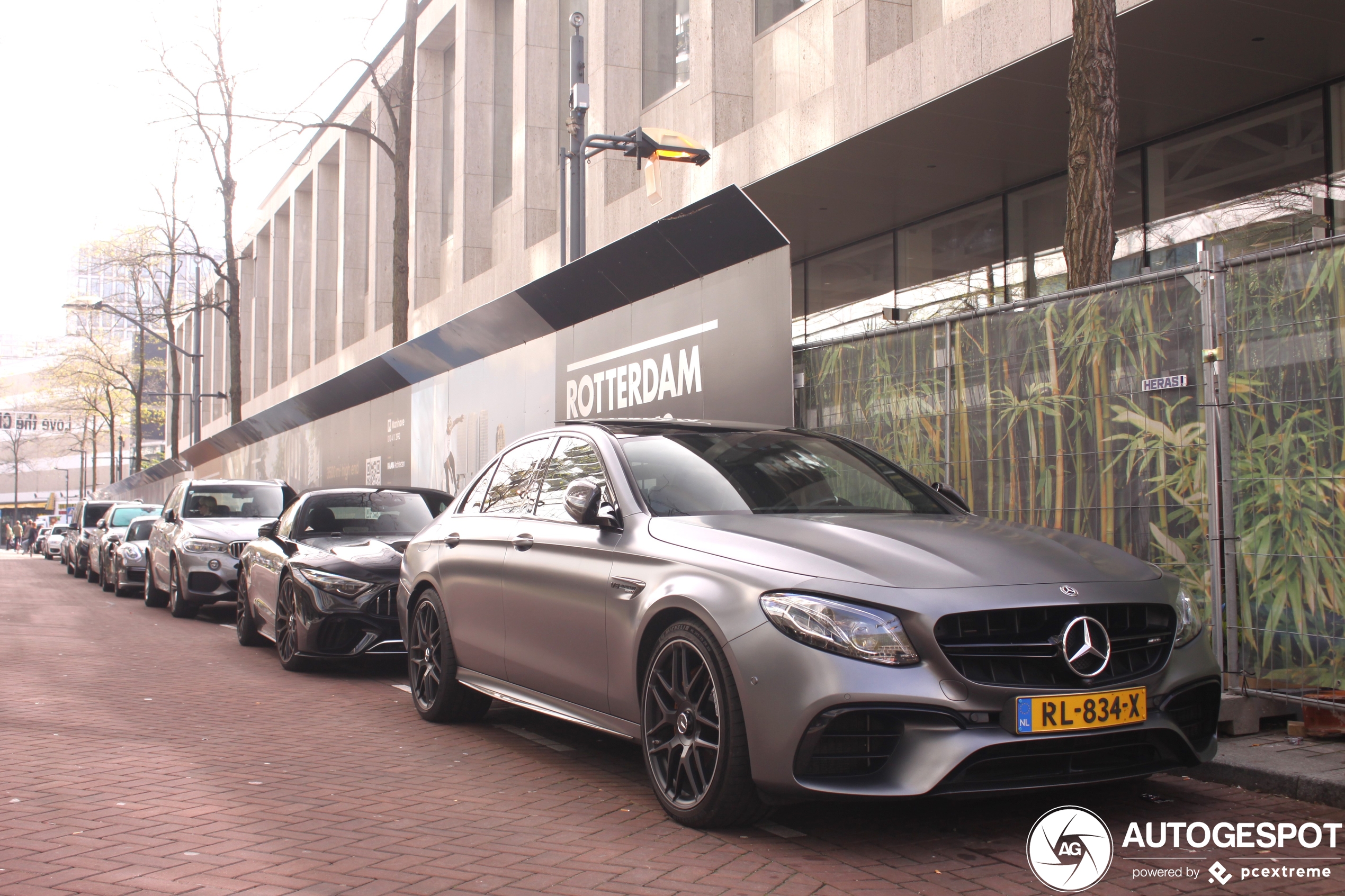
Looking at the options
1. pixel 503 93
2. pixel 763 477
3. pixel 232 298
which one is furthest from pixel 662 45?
pixel 232 298

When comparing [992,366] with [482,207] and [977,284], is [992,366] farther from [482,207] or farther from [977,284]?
[482,207]

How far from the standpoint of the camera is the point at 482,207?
29719 millimetres

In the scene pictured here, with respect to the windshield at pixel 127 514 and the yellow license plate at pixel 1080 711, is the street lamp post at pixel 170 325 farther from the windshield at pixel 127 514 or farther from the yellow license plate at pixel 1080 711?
the yellow license plate at pixel 1080 711

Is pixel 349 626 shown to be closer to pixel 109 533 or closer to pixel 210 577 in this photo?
pixel 210 577

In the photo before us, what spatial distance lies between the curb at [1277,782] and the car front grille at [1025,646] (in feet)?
2.25

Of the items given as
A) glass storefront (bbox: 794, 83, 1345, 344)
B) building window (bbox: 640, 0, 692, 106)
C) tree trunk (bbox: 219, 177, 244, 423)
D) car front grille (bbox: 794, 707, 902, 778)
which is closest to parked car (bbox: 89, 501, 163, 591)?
tree trunk (bbox: 219, 177, 244, 423)

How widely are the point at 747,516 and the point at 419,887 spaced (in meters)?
1.93

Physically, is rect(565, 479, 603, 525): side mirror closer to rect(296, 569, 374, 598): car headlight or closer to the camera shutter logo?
the camera shutter logo

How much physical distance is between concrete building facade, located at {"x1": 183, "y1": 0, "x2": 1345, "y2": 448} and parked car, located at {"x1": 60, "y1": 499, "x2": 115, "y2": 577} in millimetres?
10330

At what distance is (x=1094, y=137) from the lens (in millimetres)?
7703

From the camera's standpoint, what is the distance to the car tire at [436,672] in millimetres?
6902

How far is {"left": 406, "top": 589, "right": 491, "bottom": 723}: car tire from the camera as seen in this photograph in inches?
272

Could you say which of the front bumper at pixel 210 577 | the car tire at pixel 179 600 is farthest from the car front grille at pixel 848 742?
the car tire at pixel 179 600

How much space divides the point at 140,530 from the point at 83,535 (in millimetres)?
10109
